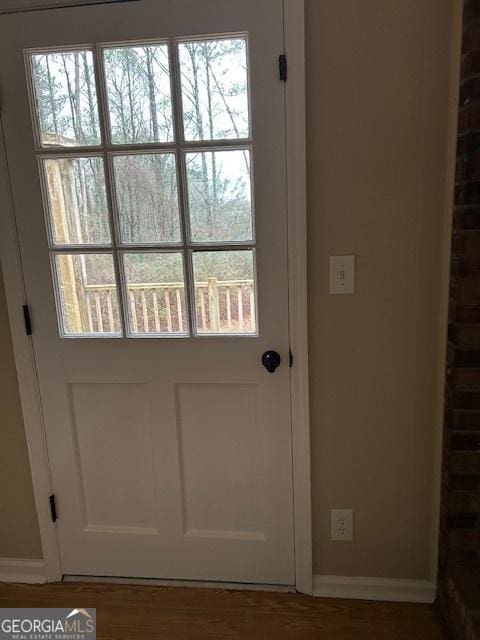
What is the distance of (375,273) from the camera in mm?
1428

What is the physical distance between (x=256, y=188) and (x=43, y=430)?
118 cm

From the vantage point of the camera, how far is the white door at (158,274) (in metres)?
1.38

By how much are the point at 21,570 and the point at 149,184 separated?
159 centimetres

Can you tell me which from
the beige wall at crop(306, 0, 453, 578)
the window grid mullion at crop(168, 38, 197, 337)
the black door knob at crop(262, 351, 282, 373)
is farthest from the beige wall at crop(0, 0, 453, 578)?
the window grid mullion at crop(168, 38, 197, 337)

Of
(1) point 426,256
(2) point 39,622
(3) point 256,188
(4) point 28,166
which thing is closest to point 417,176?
(1) point 426,256

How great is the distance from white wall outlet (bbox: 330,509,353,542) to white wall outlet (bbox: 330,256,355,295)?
79 cm

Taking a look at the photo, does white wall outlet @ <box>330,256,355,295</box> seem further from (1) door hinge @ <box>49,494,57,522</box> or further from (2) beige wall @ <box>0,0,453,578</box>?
(1) door hinge @ <box>49,494,57,522</box>

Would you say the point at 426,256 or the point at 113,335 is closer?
the point at 426,256

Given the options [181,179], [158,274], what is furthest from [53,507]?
[181,179]

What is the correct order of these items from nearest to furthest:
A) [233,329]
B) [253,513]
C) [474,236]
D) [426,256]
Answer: [474,236]
[426,256]
[233,329]
[253,513]

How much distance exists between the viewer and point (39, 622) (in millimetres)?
1530

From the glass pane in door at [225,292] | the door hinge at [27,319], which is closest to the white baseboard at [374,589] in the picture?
the glass pane in door at [225,292]

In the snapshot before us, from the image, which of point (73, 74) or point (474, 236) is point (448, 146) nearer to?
point (474, 236)

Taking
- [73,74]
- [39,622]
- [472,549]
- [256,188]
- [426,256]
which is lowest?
[39,622]
